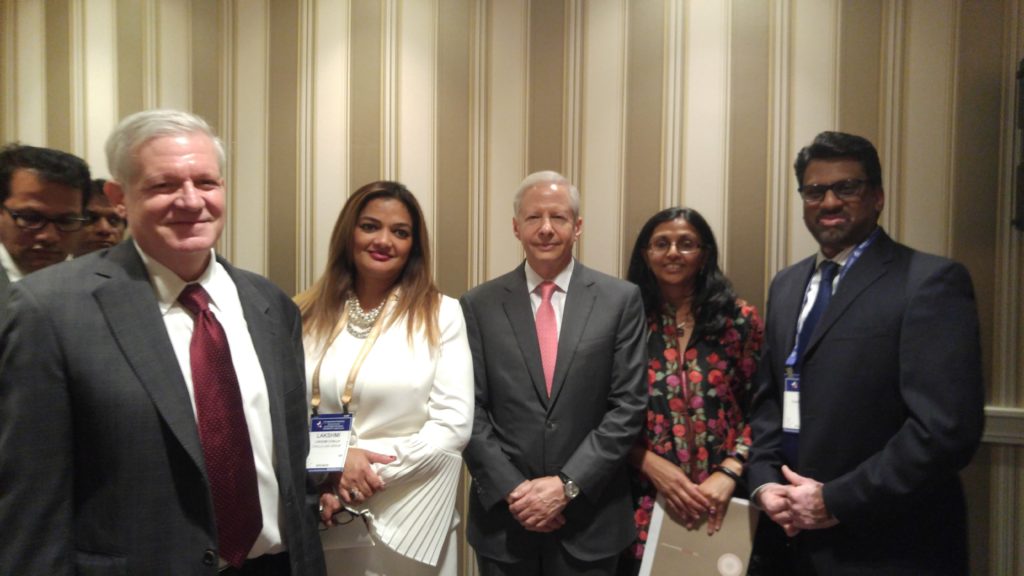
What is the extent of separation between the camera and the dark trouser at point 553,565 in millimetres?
1933

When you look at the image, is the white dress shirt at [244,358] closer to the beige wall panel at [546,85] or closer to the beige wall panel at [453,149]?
the beige wall panel at [453,149]

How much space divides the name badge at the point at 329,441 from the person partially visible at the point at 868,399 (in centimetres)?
126

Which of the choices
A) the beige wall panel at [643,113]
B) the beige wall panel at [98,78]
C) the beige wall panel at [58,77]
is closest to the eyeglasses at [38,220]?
the beige wall panel at [98,78]

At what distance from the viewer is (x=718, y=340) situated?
2.17 meters

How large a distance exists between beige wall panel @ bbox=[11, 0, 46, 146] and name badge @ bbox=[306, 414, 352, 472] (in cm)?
264

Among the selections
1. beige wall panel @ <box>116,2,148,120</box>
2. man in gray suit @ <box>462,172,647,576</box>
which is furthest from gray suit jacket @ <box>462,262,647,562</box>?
beige wall panel @ <box>116,2,148,120</box>

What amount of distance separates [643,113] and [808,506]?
173 cm

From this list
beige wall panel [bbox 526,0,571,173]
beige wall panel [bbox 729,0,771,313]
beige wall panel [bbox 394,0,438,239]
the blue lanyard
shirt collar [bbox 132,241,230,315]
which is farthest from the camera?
beige wall panel [bbox 394,0,438,239]

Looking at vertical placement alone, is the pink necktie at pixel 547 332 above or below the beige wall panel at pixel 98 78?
below

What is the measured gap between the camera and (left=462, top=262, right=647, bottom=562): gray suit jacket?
194cm

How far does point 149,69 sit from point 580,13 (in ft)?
7.25

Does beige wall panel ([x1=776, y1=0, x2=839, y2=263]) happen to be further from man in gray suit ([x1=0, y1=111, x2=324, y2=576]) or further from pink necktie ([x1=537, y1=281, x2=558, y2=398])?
man in gray suit ([x1=0, y1=111, x2=324, y2=576])

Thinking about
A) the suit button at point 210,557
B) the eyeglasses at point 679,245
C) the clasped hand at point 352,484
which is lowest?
the clasped hand at point 352,484

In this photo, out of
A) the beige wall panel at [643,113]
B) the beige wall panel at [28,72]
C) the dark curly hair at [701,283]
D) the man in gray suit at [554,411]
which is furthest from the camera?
the beige wall panel at [28,72]
